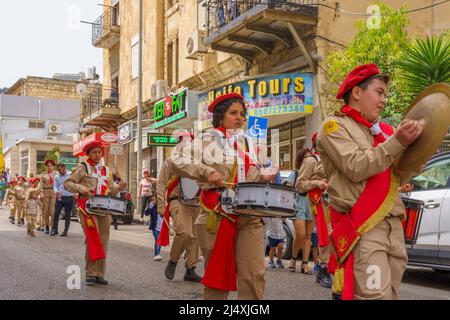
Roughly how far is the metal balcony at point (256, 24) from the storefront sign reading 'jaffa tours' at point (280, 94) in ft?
3.68

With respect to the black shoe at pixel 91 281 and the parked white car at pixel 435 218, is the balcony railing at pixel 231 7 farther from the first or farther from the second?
the black shoe at pixel 91 281

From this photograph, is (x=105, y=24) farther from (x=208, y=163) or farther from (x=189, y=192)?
(x=208, y=163)

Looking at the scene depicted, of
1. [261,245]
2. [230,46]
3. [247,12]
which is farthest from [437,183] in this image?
[230,46]

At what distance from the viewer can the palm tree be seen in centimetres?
1255

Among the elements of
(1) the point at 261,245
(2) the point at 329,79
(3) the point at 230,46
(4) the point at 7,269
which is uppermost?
(3) the point at 230,46

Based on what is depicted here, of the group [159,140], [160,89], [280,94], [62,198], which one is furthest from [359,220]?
[160,89]

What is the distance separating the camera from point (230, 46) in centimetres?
2131

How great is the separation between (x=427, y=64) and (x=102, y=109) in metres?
24.3

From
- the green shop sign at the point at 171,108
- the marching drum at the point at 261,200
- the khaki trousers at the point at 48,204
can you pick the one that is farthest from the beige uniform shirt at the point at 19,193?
the marching drum at the point at 261,200

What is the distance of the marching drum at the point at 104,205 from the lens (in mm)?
8242

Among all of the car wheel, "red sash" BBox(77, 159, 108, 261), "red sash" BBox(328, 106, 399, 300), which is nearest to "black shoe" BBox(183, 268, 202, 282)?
"red sash" BBox(77, 159, 108, 261)
